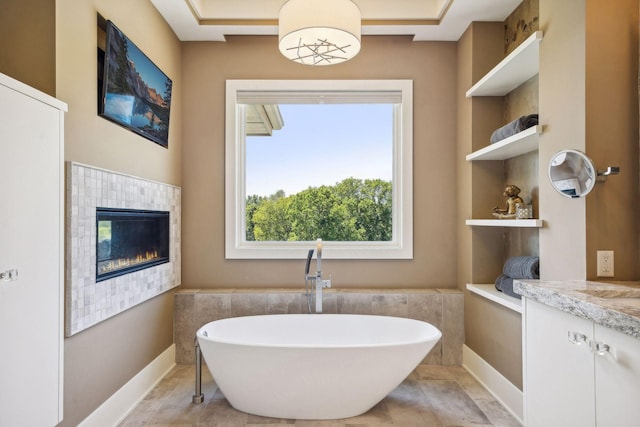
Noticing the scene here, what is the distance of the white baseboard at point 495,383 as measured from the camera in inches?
99.2

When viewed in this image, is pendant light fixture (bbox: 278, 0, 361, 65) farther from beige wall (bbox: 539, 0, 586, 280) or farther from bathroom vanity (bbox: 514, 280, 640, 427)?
bathroom vanity (bbox: 514, 280, 640, 427)

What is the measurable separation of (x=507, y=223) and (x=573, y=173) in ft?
2.93

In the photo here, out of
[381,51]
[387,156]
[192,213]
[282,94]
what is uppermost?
[381,51]

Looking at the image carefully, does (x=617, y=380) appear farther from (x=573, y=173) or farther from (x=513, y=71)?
(x=513, y=71)

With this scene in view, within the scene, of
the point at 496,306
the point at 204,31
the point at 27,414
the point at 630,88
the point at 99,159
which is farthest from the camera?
the point at 204,31

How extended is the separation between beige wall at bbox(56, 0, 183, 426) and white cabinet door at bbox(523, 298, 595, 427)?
205 centimetres

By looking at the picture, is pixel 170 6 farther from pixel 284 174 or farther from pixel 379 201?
pixel 379 201

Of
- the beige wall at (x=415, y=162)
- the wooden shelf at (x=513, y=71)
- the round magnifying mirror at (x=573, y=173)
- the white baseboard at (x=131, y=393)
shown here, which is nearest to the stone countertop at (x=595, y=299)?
the round magnifying mirror at (x=573, y=173)

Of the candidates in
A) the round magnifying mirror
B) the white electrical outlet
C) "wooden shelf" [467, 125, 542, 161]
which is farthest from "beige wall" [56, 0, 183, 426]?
the white electrical outlet

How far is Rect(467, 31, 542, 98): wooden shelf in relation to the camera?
2.33 m

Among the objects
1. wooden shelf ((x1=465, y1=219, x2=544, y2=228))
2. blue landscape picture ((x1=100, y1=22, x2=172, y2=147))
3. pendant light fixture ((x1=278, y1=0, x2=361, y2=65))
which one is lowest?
wooden shelf ((x1=465, y1=219, x2=544, y2=228))

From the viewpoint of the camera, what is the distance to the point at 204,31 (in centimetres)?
334

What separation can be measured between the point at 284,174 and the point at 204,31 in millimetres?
1326

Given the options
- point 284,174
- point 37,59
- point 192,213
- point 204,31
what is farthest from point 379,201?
point 37,59
